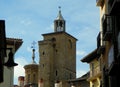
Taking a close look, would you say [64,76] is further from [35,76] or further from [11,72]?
[11,72]

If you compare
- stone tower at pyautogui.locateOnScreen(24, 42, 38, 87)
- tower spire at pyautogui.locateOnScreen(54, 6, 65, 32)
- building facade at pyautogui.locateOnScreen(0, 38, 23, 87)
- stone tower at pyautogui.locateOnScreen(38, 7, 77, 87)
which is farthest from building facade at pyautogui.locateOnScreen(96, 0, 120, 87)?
stone tower at pyautogui.locateOnScreen(24, 42, 38, 87)

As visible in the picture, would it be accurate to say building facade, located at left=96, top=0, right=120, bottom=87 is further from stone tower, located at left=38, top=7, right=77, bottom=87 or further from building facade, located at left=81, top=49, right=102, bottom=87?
stone tower, located at left=38, top=7, right=77, bottom=87

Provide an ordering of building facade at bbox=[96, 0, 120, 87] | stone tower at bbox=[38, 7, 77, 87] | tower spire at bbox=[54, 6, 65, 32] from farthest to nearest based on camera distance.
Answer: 1. tower spire at bbox=[54, 6, 65, 32]
2. stone tower at bbox=[38, 7, 77, 87]
3. building facade at bbox=[96, 0, 120, 87]

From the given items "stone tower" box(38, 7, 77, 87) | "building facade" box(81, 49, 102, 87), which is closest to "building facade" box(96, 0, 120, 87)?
"building facade" box(81, 49, 102, 87)

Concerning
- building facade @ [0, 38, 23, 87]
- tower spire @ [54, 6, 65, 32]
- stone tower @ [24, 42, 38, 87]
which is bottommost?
building facade @ [0, 38, 23, 87]

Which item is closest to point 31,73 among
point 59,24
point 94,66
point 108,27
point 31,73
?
point 31,73

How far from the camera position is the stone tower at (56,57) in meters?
122

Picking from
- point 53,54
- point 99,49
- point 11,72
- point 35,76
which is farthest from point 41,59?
point 99,49

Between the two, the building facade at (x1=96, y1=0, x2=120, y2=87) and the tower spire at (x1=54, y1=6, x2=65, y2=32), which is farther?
the tower spire at (x1=54, y1=6, x2=65, y2=32)

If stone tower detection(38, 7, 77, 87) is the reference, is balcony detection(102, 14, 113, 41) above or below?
below

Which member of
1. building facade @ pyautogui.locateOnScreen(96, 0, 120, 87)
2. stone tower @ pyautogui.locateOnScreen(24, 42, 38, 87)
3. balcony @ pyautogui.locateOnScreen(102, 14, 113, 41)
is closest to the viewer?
building facade @ pyautogui.locateOnScreen(96, 0, 120, 87)

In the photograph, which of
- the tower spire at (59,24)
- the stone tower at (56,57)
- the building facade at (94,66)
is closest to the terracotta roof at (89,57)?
the building facade at (94,66)

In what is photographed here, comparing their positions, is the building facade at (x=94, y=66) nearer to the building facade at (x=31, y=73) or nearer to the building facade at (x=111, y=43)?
the building facade at (x=111, y=43)

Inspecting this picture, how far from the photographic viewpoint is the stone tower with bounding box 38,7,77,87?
122 m
